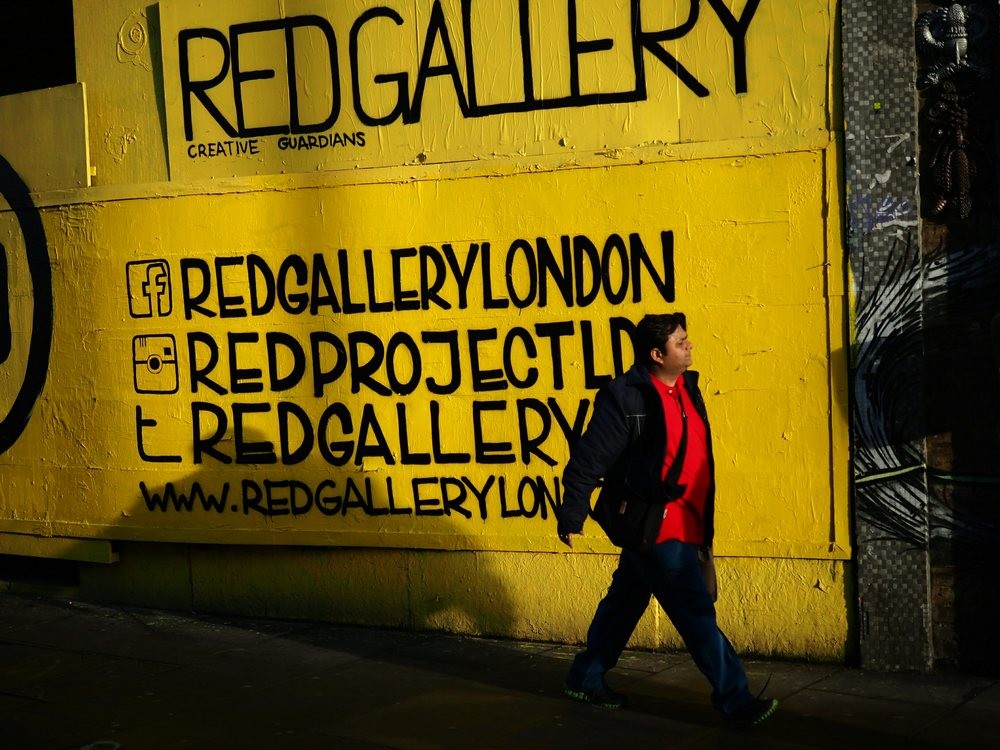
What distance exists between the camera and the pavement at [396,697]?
5531mm

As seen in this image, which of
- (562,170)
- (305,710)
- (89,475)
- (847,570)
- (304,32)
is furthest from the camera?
(89,475)

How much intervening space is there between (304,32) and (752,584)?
149 inches

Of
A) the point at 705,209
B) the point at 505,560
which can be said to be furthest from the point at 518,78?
the point at 505,560

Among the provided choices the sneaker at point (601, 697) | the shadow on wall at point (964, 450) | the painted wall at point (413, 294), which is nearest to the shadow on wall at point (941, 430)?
the shadow on wall at point (964, 450)

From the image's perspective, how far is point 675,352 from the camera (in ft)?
18.3

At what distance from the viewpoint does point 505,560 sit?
23.8ft

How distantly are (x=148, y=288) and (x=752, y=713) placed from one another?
434 cm

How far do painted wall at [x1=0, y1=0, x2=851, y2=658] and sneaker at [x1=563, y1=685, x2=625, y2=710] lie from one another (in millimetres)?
1044

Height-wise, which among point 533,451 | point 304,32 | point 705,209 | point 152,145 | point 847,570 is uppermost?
point 304,32

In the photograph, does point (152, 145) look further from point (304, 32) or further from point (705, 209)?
point (705, 209)

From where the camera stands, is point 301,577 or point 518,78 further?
point 301,577

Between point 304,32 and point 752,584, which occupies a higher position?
point 304,32

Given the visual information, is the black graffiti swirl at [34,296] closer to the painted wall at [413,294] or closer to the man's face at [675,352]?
the painted wall at [413,294]

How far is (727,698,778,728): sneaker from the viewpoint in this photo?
549cm
